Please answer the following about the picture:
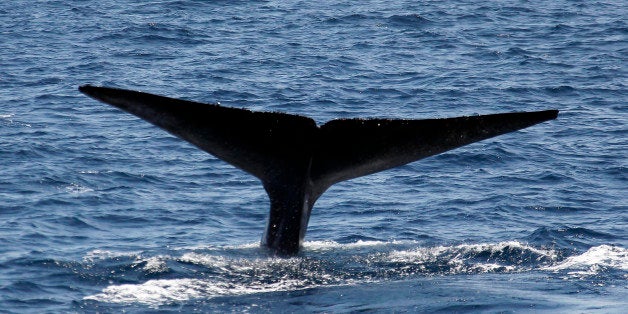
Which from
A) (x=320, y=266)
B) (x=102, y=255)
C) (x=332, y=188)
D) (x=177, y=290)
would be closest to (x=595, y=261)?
(x=320, y=266)

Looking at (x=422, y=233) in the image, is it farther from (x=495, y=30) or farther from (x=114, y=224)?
(x=495, y=30)

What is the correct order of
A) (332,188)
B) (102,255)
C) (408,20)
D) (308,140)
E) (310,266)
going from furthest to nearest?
1. (408,20)
2. (332,188)
3. (102,255)
4. (310,266)
5. (308,140)

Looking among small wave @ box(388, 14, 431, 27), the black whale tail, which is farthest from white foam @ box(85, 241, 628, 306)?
small wave @ box(388, 14, 431, 27)

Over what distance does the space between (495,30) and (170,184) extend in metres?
18.0

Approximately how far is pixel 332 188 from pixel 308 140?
6741 millimetres

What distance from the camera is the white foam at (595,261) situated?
12.2m

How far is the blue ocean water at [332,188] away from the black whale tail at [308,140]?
38.2 inches

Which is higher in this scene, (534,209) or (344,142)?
(344,142)

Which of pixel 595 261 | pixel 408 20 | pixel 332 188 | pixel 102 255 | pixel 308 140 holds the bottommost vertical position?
pixel 332 188

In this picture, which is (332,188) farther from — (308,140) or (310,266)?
(308,140)

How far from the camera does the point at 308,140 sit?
1084 cm

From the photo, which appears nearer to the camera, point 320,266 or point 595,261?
point 320,266

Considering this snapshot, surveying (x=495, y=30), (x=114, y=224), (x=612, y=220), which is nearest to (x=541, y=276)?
(x=612, y=220)

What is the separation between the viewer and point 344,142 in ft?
36.0
